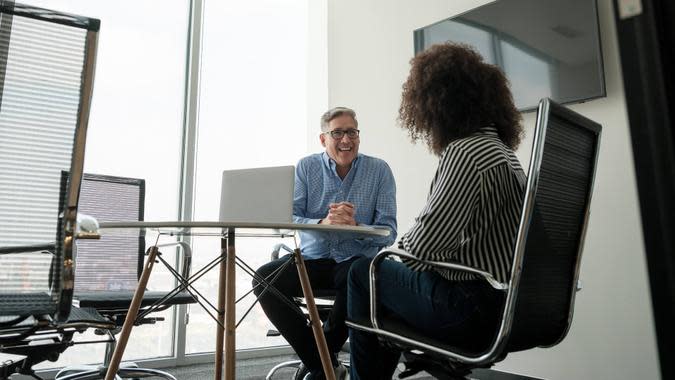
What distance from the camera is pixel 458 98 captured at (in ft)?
4.91

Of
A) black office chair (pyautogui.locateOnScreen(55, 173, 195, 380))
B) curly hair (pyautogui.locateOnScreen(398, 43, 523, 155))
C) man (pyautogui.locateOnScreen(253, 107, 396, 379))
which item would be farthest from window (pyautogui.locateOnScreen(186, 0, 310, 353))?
curly hair (pyautogui.locateOnScreen(398, 43, 523, 155))

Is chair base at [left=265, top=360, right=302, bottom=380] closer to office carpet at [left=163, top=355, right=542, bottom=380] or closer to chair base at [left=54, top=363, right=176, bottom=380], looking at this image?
office carpet at [left=163, top=355, right=542, bottom=380]

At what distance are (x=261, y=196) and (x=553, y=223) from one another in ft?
3.41

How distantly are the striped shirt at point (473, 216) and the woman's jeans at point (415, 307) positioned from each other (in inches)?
2.0

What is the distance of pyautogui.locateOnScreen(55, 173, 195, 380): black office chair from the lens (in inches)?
93.0

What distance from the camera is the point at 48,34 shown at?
3.61 ft

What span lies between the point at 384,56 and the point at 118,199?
2.02 m

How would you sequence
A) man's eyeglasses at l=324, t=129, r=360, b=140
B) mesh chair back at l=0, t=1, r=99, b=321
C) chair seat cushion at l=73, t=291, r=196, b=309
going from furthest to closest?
man's eyeglasses at l=324, t=129, r=360, b=140
chair seat cushion at l=73, t=291, r=196, b=309
mesh chair back at l=0, t=1, r=99, b=321

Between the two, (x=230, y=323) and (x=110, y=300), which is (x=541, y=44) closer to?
(x=230, y=323)

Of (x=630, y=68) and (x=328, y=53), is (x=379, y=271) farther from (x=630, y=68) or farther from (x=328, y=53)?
(x=328, y=53)

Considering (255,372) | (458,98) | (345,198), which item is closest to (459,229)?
(458,98)

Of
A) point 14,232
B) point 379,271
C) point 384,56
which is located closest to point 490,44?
point 384,56

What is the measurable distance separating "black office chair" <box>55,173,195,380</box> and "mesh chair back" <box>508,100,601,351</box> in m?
1.60

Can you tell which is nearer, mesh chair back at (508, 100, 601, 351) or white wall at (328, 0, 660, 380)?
mesh chair back at (508, 100, 601, 351)
